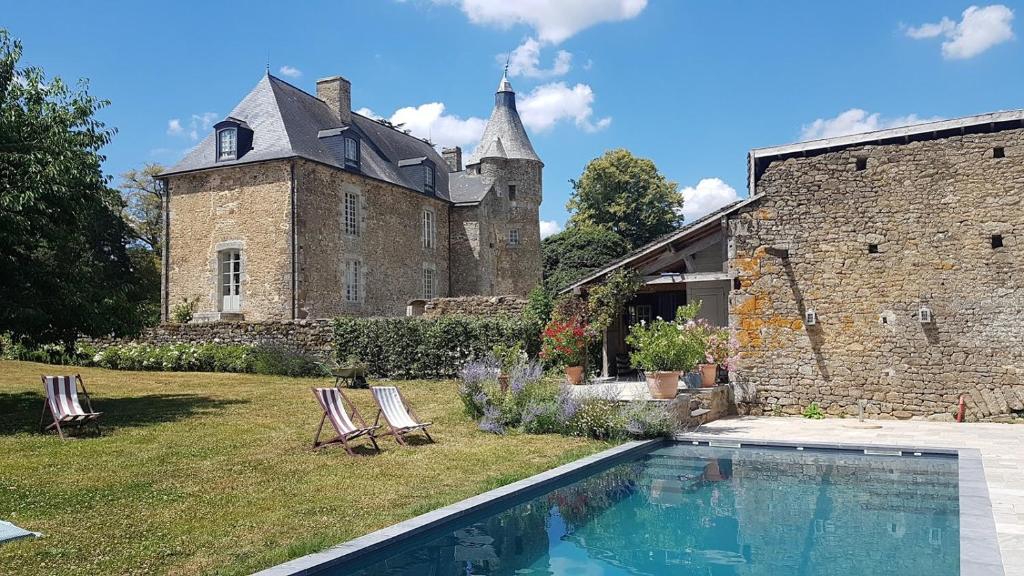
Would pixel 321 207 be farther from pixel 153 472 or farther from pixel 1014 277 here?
pixel 1014 277

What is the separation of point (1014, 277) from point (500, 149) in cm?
2285

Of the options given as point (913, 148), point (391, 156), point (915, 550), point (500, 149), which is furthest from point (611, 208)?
point (915, 550)

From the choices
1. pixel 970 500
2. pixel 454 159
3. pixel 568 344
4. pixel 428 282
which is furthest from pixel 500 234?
pixel 970 500

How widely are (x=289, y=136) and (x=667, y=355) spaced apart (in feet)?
51.2

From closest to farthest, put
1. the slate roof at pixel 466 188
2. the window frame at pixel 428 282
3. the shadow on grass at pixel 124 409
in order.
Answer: the shadow on grass at pixel 124 409 → the window frame at pixel 428 282 → the slate roof at pixel 466 188

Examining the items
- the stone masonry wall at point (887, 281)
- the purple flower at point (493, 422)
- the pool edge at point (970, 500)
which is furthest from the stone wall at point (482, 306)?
the pool edge at point (970, 500)

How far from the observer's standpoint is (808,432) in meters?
9.92

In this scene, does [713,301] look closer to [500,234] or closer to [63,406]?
[63,406]

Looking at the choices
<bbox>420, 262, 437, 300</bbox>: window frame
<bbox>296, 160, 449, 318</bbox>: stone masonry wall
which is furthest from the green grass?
<bbox>420, 262, 437, 300</bbox>: window frame

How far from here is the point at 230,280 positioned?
22.0 metres

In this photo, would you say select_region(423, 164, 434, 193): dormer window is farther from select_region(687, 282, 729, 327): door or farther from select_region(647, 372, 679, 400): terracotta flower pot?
select_region(647, 372, 679, 400): terracotta flower pot

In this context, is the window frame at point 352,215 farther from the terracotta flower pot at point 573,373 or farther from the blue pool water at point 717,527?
the blue pool water at point 717,527

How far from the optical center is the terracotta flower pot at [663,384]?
33.6ft

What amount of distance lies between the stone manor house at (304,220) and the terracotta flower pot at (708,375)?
13.1 metres
